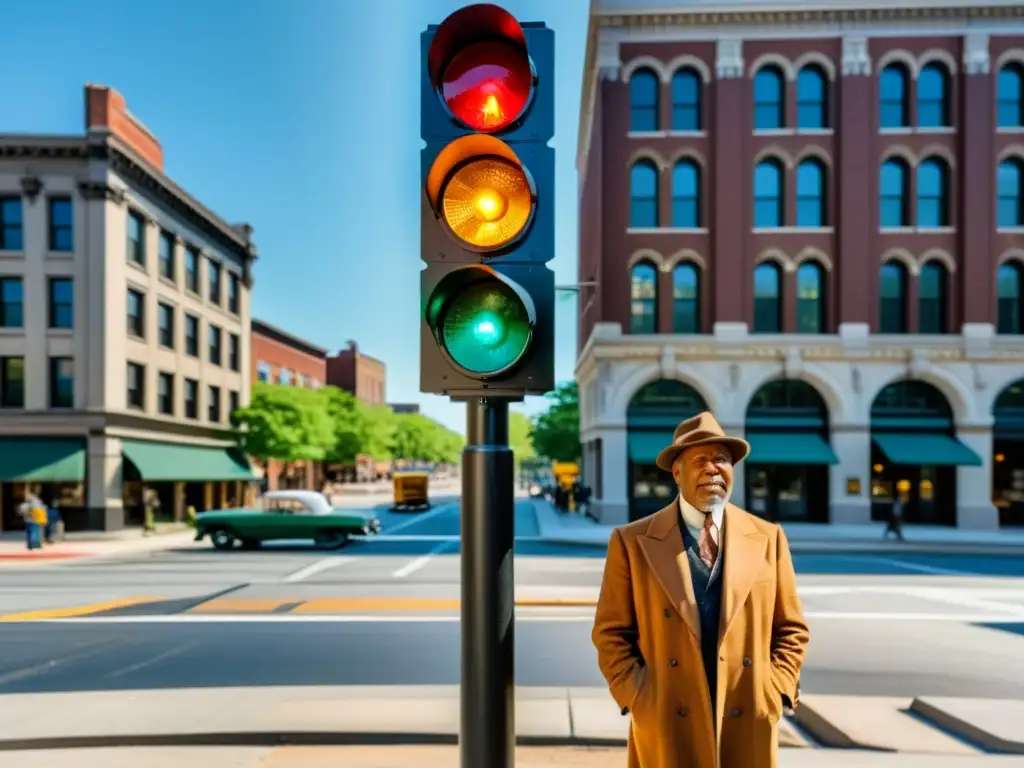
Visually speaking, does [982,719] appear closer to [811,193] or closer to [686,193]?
[686,193]

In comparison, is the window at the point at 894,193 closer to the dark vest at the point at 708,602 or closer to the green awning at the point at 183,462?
the dark vest at the point at 708,602

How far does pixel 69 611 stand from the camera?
10414 millimetres

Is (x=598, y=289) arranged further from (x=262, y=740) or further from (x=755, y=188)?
(x=262, y=740)

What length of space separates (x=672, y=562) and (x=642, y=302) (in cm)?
2228

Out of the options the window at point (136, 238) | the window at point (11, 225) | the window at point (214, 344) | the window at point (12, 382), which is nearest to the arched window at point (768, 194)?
the window at point (136, 238)

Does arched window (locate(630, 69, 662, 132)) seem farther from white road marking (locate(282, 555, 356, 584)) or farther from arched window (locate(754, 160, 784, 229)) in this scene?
white road marking (locate(282, 555, 356, 584))

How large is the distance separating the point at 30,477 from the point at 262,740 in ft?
72.2

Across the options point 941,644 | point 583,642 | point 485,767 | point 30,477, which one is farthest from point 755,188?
point 30,477

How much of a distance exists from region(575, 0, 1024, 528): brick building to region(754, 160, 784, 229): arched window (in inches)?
3.4

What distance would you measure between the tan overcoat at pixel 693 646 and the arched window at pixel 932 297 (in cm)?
2595

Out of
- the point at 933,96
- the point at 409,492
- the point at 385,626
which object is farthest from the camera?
the point at 409,492

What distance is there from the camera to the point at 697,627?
8.05ft

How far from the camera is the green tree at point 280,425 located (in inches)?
1150

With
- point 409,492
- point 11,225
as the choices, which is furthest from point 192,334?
point 409,492
